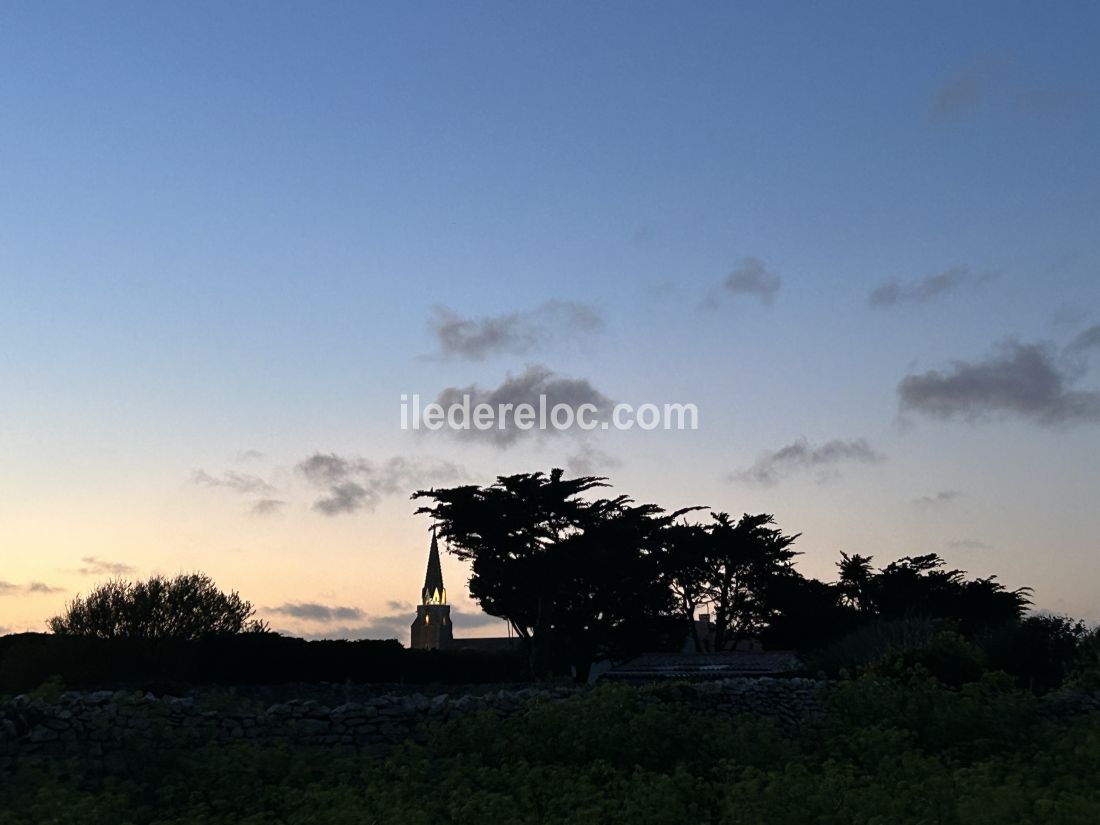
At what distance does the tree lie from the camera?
43.1m

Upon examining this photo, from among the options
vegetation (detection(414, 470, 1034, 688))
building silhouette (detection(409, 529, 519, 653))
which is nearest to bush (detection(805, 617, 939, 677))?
vegetation (detection(414, 470, 1034, 688))

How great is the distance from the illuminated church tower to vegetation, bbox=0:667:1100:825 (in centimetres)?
7172

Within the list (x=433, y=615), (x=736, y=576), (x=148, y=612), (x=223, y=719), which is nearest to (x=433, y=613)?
(x=433, y=615)

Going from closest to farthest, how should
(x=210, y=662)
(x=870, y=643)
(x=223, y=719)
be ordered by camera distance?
(x=223, y=719), (x=210, y=662), (x=870, y=643)

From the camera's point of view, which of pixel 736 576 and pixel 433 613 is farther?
pixel 433 613

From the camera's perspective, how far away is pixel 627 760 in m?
17.2

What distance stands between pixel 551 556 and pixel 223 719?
30887 millimetres

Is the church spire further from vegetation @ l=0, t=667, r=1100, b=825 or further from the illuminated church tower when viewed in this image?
vegetation @ l=0, t=667, r=1100, b=825

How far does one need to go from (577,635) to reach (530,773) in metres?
37.8

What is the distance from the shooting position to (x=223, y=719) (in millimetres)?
18344

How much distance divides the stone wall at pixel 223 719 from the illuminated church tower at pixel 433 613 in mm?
70626

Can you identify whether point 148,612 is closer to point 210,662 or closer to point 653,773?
point 210,662

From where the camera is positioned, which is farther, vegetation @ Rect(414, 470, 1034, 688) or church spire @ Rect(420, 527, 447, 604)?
church spire @ Rect(420, 527, 447, 604)

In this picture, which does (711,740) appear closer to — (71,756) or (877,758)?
(877,758)
